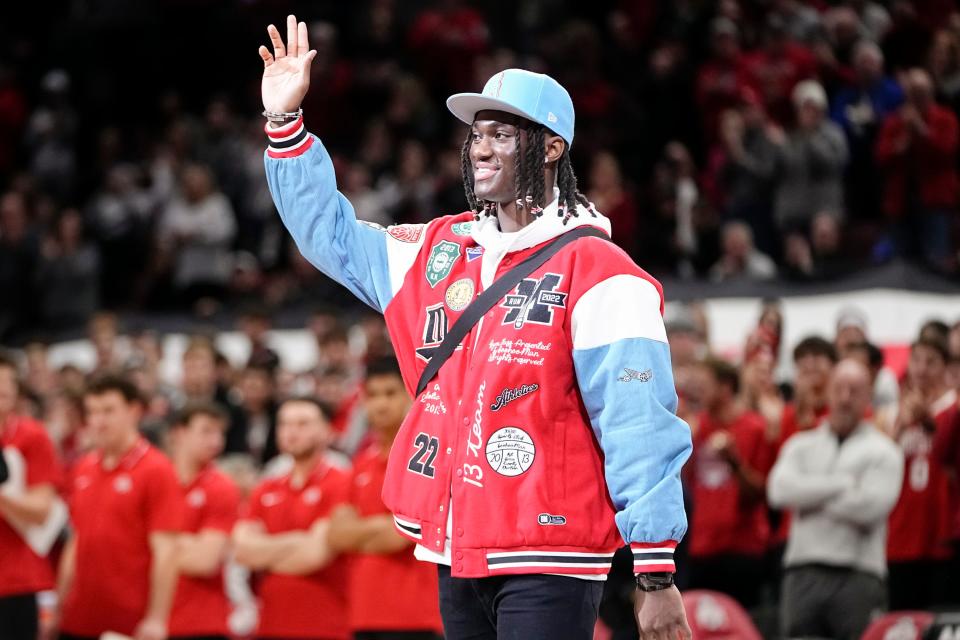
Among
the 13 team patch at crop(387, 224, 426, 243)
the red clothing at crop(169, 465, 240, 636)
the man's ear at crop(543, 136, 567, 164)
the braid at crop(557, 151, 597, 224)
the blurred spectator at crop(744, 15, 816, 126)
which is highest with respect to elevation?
the blurred spectator at crop(744, 15, 816, 126)

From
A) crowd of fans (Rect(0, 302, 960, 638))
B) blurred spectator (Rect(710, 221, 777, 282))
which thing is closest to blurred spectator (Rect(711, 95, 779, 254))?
blurred spectator (Rect(710, 221, 777, 282))

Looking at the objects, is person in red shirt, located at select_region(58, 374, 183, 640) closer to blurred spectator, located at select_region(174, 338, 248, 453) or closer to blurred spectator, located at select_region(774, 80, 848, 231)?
blurred spectator, located at select_region(174, 338, 248, 453)

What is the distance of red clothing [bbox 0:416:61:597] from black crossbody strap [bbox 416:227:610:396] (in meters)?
3.86

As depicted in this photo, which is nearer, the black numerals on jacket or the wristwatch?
the wristwatch

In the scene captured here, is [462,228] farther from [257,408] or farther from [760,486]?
[257,408]

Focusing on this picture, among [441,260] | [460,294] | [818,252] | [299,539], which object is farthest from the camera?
[818,252]

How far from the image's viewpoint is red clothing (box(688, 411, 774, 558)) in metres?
9.55

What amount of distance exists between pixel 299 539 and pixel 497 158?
4368 mm

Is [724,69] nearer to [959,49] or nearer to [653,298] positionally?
[959,49]

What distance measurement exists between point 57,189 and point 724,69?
7.02 m

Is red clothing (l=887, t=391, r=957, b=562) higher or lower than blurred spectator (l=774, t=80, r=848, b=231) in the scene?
lower

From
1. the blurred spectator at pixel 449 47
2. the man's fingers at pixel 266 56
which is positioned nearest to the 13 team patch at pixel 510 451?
the man's fingers at pixel 266 56

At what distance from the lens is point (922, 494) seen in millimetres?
9070

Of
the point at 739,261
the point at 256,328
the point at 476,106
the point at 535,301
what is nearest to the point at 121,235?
the point at 256,328
